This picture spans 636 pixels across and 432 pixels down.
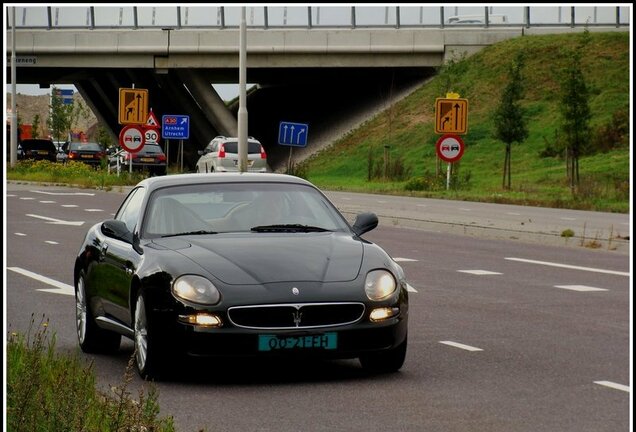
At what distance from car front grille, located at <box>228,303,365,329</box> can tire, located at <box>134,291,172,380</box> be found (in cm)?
49

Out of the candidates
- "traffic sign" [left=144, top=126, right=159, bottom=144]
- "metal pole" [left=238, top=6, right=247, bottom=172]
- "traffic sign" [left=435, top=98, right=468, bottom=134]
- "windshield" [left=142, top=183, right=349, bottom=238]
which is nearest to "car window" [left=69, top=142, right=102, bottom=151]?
"traffic sign" [left=144, top=126, right=159, bottom=144]

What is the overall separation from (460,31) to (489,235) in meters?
46.7

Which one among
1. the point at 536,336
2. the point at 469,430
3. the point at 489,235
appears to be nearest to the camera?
the point at 469,430

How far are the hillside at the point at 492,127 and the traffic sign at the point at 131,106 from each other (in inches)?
309

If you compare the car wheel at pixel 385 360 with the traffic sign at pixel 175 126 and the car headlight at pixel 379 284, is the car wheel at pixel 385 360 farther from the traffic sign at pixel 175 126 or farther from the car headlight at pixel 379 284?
the traffic sign at pixel 175 126

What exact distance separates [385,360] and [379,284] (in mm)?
581

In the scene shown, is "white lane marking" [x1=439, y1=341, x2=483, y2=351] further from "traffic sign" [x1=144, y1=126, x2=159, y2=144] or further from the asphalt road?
"traffic sign" [x1=144, y1=126, x2=159, y2=144]

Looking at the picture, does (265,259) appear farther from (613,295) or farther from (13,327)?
(613,295)

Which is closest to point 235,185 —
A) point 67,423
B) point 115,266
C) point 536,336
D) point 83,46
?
point 115,266

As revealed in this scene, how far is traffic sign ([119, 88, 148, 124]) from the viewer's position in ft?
142

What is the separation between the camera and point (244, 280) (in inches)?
357

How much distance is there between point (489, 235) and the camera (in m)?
25.3

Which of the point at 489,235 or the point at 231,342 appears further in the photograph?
the point at 489,235

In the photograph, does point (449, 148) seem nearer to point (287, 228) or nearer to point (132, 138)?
point (132, 138)
